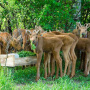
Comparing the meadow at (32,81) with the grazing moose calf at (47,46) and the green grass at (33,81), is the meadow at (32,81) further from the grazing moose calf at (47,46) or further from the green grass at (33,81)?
the grazing moose calf at (47,46)

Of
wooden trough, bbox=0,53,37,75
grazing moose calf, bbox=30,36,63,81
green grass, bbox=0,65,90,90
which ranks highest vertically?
grazing moose calf, bbox=30,36,63,81

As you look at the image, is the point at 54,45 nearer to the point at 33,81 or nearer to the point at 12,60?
the point at 33,81

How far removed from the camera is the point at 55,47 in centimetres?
932

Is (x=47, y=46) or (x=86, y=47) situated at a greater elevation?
(x=47, y=46)

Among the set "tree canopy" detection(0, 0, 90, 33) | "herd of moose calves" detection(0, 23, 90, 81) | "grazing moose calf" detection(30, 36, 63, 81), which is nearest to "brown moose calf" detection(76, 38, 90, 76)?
"herd of moose calves" detection(0, 23, 90, 81)

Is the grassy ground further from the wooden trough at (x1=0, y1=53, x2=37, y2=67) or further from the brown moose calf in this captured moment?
the brown moose calf

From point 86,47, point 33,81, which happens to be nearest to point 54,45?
point 33,81

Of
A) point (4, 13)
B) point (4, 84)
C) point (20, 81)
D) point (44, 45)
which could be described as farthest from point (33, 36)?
point (4, 13)

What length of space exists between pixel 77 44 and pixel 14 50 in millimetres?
3376

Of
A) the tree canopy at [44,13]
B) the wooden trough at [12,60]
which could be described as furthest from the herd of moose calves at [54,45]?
the tree canopy at [44,13]

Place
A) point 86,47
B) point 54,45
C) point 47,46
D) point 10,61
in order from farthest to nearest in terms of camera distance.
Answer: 1. point 86,47
2. point 54,45
3. point 47,46
4. point 10,61

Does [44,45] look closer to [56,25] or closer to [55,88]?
[55,88]

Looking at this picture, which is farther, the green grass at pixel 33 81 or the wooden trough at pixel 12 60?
the wooden trough at pixel 12 60

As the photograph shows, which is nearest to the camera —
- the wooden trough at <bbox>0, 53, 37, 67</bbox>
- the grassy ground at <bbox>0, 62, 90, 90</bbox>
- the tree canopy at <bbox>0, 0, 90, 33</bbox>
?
the grassy ground at <bbox>0, 62, 90, 90</bbox>
